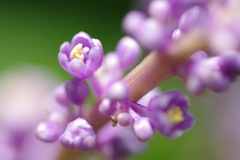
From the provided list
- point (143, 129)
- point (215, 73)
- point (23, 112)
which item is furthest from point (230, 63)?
point (23, 112)

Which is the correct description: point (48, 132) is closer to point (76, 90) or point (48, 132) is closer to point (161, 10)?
point (76, 90)

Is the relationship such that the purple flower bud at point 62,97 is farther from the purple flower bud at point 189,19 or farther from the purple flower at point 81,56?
the purple flower bud at point 189,19

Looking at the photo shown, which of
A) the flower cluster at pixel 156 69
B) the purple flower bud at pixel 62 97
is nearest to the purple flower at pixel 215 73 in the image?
the flower cluster at pixel 156 69

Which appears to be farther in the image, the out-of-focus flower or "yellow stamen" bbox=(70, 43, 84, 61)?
the out-of-focus flower

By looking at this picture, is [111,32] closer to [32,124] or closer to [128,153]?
[32,124]

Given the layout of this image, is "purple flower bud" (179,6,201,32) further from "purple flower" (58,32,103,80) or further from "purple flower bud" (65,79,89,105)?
"purple flower bud" (65,79,89,105)

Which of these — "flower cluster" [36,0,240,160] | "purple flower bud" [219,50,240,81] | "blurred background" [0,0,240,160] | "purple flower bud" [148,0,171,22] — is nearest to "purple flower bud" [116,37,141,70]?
"flower cluster" [36,0,240,160]
